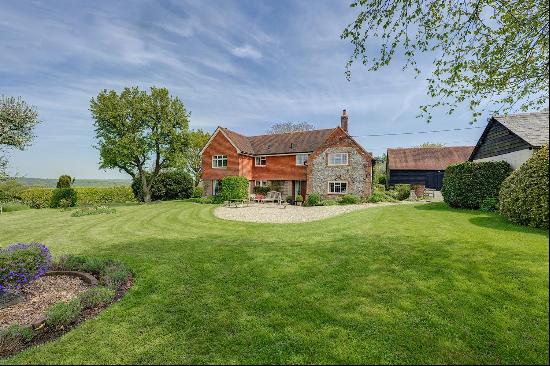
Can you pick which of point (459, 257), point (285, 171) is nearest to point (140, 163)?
point (285, 171)

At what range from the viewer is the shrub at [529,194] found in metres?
9.82

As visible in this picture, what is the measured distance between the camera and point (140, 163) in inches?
1352

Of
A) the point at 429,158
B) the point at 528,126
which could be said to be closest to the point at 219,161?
the point at 528,126

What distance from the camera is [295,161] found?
34.2 m

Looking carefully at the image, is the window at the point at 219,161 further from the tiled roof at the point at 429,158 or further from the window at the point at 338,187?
the tiled roof at the point at 429,158

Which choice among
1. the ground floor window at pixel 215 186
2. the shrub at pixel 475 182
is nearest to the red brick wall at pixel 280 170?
the ground floor window at pixel 215 186

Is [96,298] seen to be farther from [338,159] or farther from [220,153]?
[220,153]

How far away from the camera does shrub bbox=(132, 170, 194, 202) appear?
3769 centimetres

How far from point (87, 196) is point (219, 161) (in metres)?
16.3

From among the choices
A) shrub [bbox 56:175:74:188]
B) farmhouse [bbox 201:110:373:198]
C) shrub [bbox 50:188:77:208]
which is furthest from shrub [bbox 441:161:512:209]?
shrub [bbox 56:175:74:188]

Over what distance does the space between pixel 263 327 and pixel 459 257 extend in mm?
6408

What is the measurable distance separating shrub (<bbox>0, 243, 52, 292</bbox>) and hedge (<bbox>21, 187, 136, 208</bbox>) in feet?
96.5

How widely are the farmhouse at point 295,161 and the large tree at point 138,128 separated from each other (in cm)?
472

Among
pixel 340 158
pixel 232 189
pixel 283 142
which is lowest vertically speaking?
pixel 232 189
